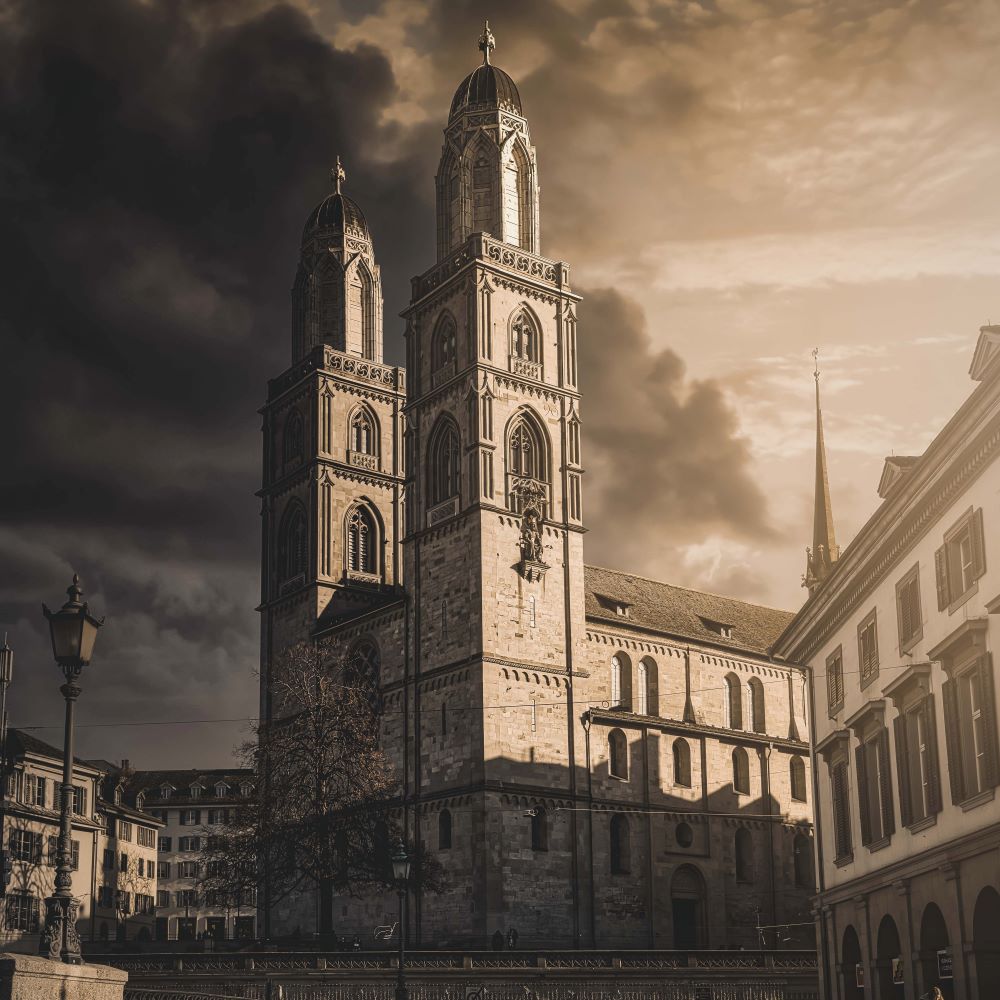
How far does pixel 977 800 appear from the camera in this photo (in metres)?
27.6

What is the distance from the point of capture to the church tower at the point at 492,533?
2490 inches

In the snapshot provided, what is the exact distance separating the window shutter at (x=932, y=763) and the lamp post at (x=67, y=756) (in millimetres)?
18895

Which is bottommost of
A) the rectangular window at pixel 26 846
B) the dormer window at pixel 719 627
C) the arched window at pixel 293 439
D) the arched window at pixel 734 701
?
the rectangular window at pixel 26 846

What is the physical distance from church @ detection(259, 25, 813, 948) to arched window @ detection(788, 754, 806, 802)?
0.18m

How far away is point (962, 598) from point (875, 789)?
332 inches

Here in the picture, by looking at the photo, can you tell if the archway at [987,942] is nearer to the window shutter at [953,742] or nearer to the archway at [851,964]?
the window shutter at [953,742]

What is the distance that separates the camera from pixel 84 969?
1510cm

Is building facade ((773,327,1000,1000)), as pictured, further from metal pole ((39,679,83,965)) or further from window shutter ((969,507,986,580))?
metal pole ((39,679,83,965))

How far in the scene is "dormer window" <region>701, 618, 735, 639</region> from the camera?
264 ft

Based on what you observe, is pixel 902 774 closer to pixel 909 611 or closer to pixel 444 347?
pixel 909 611

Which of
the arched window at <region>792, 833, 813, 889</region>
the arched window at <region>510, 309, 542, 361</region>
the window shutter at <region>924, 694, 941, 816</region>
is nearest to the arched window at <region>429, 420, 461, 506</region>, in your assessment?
the arched window at <region>510, 309, 542, 361</region>

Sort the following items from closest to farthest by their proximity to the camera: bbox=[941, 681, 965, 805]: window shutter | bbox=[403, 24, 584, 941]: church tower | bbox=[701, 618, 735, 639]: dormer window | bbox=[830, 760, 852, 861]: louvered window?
bbox=[941, 681, 965, 805]: window shutter < bbox=[830, 760, 852, 861]: louvered window < bbox=[403, 24, 584, 941]: church tower < bbox=[701, 618, 735, 639]: dormer window

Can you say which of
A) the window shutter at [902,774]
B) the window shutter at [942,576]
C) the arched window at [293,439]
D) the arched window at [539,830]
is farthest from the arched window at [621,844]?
the window shutter at [942,576]

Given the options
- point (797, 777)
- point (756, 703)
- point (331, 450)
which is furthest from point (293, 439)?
point (797, 777)
